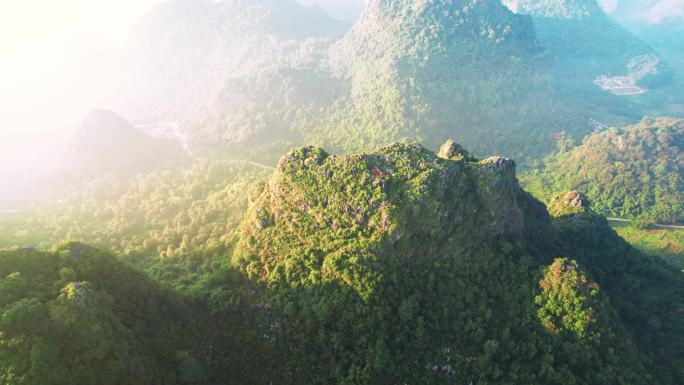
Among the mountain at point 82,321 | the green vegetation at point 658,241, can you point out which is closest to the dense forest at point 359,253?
the mountain at point 82,321

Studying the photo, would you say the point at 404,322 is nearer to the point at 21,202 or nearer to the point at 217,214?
the point at 217,214

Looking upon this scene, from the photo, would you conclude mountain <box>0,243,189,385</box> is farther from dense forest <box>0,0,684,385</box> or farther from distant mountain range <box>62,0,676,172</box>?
distant mountain range <box>62,0,676,172</box>

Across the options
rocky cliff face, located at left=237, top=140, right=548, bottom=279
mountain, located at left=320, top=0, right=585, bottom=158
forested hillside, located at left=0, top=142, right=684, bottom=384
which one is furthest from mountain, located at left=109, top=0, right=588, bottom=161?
forested hillside, located at left=0, top=142, right=684, bottom=384

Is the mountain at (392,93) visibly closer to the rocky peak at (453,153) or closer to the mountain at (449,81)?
the mountain at (449,81)

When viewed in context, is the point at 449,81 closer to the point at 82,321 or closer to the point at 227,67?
the point at 227,67

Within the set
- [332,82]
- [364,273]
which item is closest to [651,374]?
[364,273]

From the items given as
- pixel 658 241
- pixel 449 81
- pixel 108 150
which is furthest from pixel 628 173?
pixel 108 150
